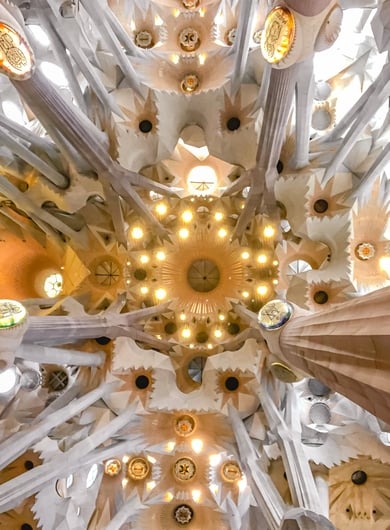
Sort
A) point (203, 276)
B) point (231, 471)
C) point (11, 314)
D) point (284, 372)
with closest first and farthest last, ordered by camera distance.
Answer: point (11, 314)
point (284, 372)
point (231, 471)
point (203, 276)

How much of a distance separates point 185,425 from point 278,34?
359 inches

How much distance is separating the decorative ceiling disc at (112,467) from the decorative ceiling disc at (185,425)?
1571 mm

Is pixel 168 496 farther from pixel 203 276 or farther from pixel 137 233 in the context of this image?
pixel 137 233

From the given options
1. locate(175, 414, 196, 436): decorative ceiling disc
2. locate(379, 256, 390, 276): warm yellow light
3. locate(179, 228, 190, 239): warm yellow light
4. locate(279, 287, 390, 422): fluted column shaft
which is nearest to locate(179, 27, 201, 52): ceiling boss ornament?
locate(179, 228, 190, 239): warm yellow light

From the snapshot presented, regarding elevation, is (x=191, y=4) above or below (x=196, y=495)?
above

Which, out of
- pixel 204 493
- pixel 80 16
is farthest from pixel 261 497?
pixel 80 16

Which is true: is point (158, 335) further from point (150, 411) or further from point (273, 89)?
point (273, 89)

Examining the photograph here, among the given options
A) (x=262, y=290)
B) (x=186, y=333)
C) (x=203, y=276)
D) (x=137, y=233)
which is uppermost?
(x=137, y=233)

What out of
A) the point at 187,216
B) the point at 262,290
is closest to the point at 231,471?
the point at 262,290

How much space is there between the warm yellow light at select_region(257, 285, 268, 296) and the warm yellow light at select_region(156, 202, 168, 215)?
3044 mm

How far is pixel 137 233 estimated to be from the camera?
12.9 meters

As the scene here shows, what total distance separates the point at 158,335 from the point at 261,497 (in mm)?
5233

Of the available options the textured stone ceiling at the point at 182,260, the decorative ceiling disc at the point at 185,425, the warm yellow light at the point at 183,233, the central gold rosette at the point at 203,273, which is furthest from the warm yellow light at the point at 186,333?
the warm yellow light at the point at 183,233

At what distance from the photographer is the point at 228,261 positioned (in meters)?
13.4
